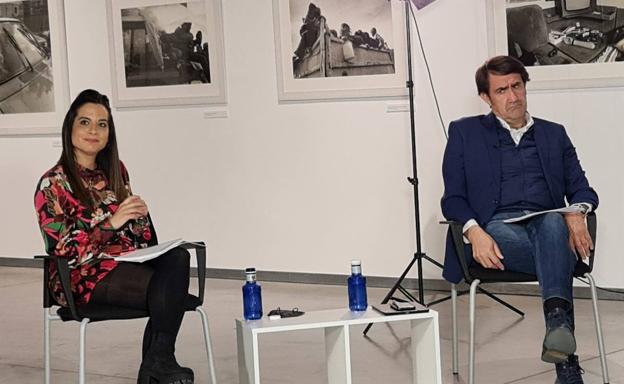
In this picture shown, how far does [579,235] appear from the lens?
4.79 metres

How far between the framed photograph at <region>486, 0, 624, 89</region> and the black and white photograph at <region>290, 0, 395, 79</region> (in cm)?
75

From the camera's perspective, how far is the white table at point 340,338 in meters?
4.25

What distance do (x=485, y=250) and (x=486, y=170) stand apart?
45cm

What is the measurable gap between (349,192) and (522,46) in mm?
1511

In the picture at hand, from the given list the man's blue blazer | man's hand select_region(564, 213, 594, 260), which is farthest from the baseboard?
man's hand select_region(564, 213, 594, 260)

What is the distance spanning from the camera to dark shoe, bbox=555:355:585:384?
4608mm

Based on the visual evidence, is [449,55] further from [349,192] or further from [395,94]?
[349,192]

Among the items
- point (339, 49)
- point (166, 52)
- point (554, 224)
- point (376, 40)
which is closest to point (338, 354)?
point (554, 224)

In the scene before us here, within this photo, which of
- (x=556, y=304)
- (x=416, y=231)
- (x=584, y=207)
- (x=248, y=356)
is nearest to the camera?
(x=248, y=356)

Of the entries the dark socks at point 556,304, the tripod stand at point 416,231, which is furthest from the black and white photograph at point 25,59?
the dark socks at point 556,304

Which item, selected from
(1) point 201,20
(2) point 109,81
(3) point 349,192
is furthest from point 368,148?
(2) point 109,81

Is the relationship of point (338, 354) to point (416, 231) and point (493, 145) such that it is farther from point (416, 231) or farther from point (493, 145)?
point (416, 231)

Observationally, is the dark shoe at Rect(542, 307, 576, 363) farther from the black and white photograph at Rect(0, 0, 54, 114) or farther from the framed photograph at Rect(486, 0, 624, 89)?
the black and white photograph at Rect(0, 0, 54, 114)

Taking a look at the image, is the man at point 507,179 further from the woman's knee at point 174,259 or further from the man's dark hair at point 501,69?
the woman's knee at point 174,259
